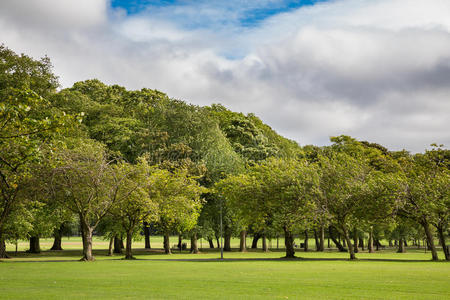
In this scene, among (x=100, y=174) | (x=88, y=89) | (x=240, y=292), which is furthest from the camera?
(x=88, y=89)

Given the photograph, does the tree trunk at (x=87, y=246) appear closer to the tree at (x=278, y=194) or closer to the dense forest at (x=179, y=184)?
the dense forest at (x=179, y=184)

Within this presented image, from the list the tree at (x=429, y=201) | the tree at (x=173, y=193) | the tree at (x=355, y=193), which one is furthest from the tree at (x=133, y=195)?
the tree at (x=429, y=201)

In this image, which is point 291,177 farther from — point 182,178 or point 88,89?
point 88,89

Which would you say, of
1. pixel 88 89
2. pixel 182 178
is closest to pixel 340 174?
pixel 182 178

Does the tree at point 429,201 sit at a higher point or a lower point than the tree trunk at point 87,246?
higher

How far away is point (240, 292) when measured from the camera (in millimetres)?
14875

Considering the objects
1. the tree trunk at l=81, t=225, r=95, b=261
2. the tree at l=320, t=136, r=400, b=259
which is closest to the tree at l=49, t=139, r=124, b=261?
the tree trunk at l=81, t=225, r=95, b=261

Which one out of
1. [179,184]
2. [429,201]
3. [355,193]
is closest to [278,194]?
[355,193]

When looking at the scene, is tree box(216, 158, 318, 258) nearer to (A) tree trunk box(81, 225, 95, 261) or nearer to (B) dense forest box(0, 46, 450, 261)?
(B) dense forest box(0, 46, 450, 261)

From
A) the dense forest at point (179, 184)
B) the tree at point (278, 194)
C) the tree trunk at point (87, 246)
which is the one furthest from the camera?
the tree at point (278, 194)

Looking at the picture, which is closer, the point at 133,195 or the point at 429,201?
the point at 429,201

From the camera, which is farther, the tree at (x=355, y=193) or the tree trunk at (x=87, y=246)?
the tree trunk at (x=87, y=246)

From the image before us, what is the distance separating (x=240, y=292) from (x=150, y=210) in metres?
28.0

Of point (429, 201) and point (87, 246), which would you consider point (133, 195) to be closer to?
point (87, 246)
